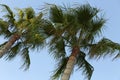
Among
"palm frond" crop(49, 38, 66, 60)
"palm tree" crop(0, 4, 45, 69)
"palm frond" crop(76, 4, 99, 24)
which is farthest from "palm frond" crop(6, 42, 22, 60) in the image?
"palm frond" crop(76, 4, 99, 24)

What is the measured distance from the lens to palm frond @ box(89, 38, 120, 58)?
1572cm

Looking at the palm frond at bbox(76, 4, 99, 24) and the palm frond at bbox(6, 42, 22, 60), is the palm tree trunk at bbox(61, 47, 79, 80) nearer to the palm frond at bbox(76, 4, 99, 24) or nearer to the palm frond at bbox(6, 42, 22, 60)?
the palm frond at bbox(76, 4, 99, 24)

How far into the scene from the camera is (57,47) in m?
16.5

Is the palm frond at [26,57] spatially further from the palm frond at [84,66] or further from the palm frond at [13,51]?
the palm frond at [84,66]

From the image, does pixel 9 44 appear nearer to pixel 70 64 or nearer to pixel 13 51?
pixel 13 51

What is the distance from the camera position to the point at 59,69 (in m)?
16.7

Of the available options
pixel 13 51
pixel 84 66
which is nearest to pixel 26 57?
pixel 13 51

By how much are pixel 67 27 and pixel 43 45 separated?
2769 mm

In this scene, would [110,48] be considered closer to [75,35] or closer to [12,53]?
[75,35]

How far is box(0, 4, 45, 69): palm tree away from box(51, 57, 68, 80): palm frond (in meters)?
1.73

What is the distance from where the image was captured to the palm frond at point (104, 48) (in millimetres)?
15719

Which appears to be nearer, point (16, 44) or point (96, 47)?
point (96, 47)

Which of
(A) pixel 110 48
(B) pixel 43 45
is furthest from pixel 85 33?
(B) pixel 43 45

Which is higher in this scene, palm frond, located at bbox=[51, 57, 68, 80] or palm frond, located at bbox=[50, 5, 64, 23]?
palm frond, located at bbox=[50, 5, 64, 23]
